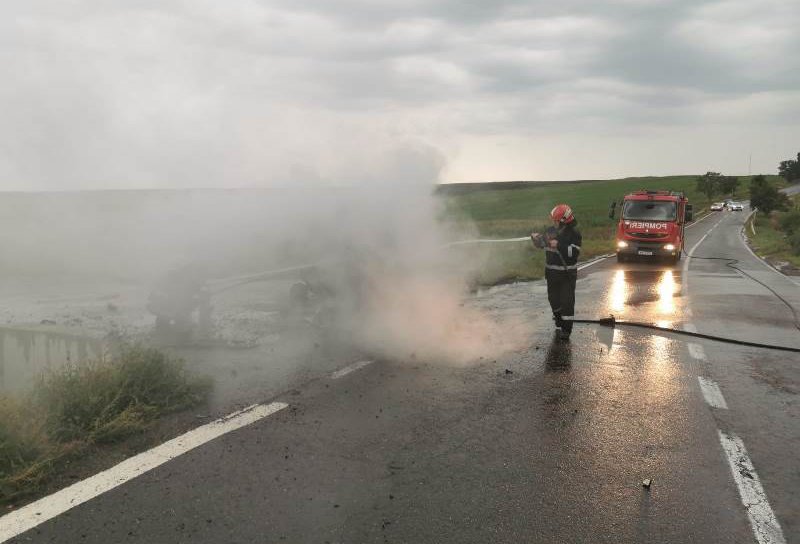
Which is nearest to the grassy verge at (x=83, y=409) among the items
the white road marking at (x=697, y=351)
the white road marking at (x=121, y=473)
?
the white road marking at (x=121, y=473)

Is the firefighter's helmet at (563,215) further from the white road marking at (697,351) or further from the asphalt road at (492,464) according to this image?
the white road marking at (697,351)

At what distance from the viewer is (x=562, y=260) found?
9031mm

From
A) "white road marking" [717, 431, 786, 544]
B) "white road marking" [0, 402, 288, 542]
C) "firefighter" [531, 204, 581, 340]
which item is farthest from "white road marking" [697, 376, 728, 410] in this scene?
"white road marking" [0, 402, 288, 542]

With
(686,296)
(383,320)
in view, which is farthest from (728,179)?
(383,320)

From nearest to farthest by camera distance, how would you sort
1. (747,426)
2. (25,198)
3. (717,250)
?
(747,426) < (25,198) < (717,250)

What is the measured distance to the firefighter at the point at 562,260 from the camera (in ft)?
29.3

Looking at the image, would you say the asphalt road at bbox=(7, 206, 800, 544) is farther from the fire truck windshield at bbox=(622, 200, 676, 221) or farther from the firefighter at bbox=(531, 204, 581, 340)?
the fire truck windshield at bbox=(622, 200, 676, 221)

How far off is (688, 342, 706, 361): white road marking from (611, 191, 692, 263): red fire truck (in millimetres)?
14231

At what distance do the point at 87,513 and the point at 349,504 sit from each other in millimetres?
1518

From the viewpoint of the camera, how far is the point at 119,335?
25.6ft

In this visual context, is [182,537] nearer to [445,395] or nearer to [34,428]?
[34,428]

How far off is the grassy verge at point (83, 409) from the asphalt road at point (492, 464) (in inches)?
27.1

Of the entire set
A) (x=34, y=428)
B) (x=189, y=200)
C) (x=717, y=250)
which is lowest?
(x=717, y=250)

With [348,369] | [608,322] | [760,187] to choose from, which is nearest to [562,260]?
[608,322]
